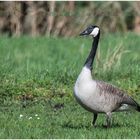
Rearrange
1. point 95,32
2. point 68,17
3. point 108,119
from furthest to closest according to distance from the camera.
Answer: point 68,17, point 95,32, point 108,119

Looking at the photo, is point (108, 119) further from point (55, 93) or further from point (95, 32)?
point (55, 93)

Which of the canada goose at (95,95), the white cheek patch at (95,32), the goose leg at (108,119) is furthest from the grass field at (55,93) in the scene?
the white cheek patch at (95,32)

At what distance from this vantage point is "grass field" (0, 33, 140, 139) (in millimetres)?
9190

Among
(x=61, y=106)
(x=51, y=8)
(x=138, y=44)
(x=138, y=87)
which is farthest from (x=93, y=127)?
(x=51, y=8)

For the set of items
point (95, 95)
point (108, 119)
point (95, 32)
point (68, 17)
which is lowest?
point (108, 119)

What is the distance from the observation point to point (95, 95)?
9.22 m

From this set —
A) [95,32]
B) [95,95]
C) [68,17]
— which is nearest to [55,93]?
[95,32]

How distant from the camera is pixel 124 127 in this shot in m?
9.58

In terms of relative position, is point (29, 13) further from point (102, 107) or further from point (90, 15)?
point (102, 107)

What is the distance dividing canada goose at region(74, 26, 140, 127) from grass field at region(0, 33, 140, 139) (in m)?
0.30

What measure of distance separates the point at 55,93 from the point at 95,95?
124 inches

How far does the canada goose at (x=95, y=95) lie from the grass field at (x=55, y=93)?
0.98 feet

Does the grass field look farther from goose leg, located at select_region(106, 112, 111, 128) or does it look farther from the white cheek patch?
the white cheek patch

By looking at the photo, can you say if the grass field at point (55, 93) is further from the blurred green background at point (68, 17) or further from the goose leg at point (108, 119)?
the blurred green background at point (68, 17)
